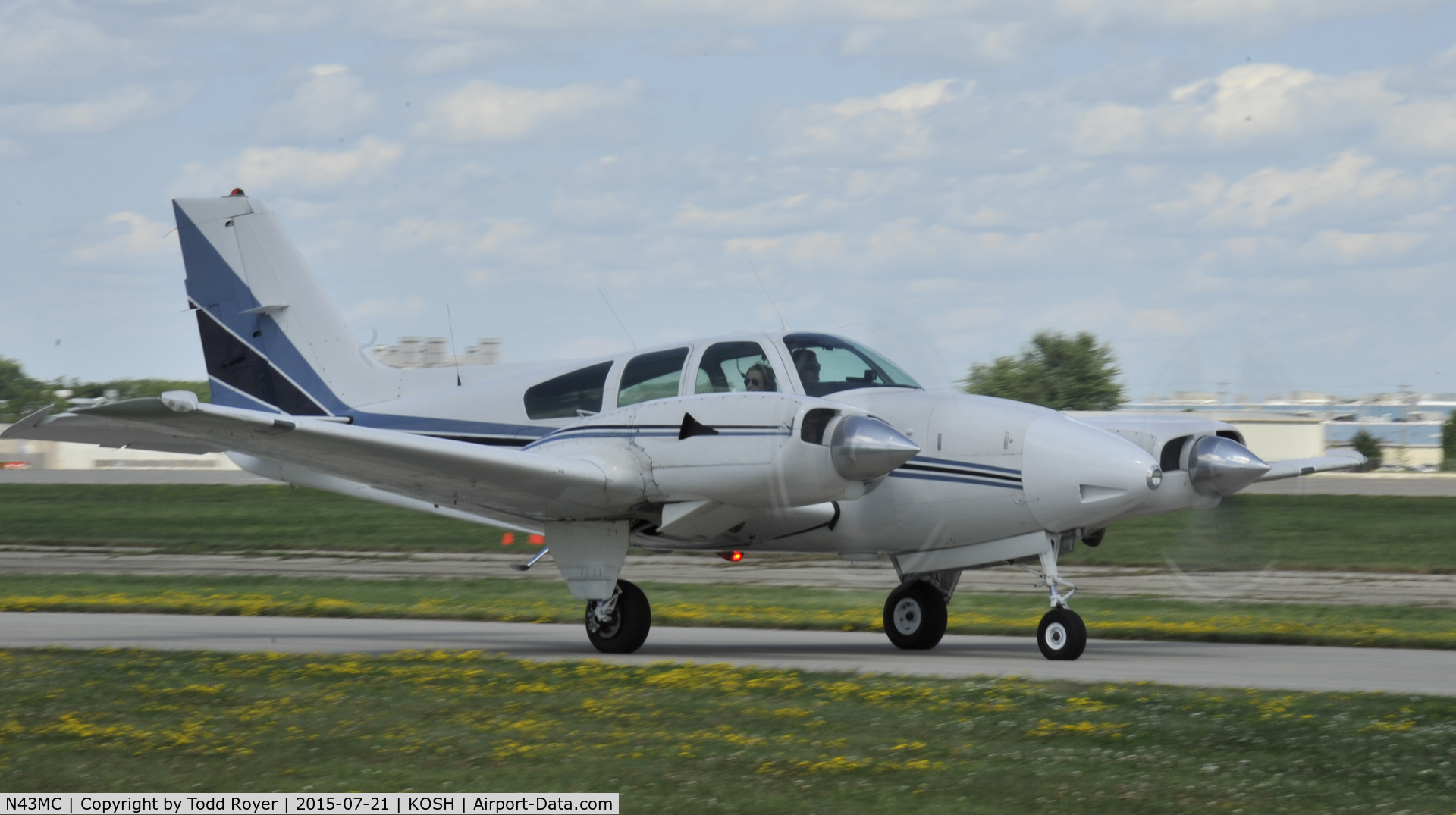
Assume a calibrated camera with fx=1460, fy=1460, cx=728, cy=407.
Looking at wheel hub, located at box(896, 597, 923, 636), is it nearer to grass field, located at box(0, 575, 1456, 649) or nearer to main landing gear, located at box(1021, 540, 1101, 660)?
main landing gear, located at box(1021, 540, 1101, 660)

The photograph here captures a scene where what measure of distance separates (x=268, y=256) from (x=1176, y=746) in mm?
12147

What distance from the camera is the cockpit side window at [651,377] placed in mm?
13148

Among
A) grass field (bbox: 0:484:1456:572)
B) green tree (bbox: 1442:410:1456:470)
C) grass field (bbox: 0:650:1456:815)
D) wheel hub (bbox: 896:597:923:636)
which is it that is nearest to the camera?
grass field (bbox: 0:650:1456:815)

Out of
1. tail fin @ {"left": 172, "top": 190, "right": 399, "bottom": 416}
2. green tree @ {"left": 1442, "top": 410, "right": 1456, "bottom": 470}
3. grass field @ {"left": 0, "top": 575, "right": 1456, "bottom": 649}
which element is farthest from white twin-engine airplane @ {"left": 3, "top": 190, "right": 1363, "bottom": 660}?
green tree @ {"left": 1442, "top": 410, "right": 1456, "bottom": 470}

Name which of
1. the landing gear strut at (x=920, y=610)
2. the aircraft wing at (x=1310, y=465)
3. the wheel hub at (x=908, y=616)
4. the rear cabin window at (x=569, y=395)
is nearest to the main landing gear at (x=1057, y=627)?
the landing gear strut at (x=920, y=610)

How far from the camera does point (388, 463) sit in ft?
41.4


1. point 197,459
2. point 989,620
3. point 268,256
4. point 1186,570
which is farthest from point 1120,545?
point 197,459

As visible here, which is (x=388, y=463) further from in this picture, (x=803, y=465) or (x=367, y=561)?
(x=367, y=561)

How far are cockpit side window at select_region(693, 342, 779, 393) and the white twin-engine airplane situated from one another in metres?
0.02

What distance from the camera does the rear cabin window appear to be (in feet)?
45.2

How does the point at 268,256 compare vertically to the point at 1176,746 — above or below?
above

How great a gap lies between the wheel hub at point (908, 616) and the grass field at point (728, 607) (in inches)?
96.5

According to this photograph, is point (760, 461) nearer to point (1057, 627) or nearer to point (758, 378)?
point (758, 378)

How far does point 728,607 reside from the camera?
19.5 m
